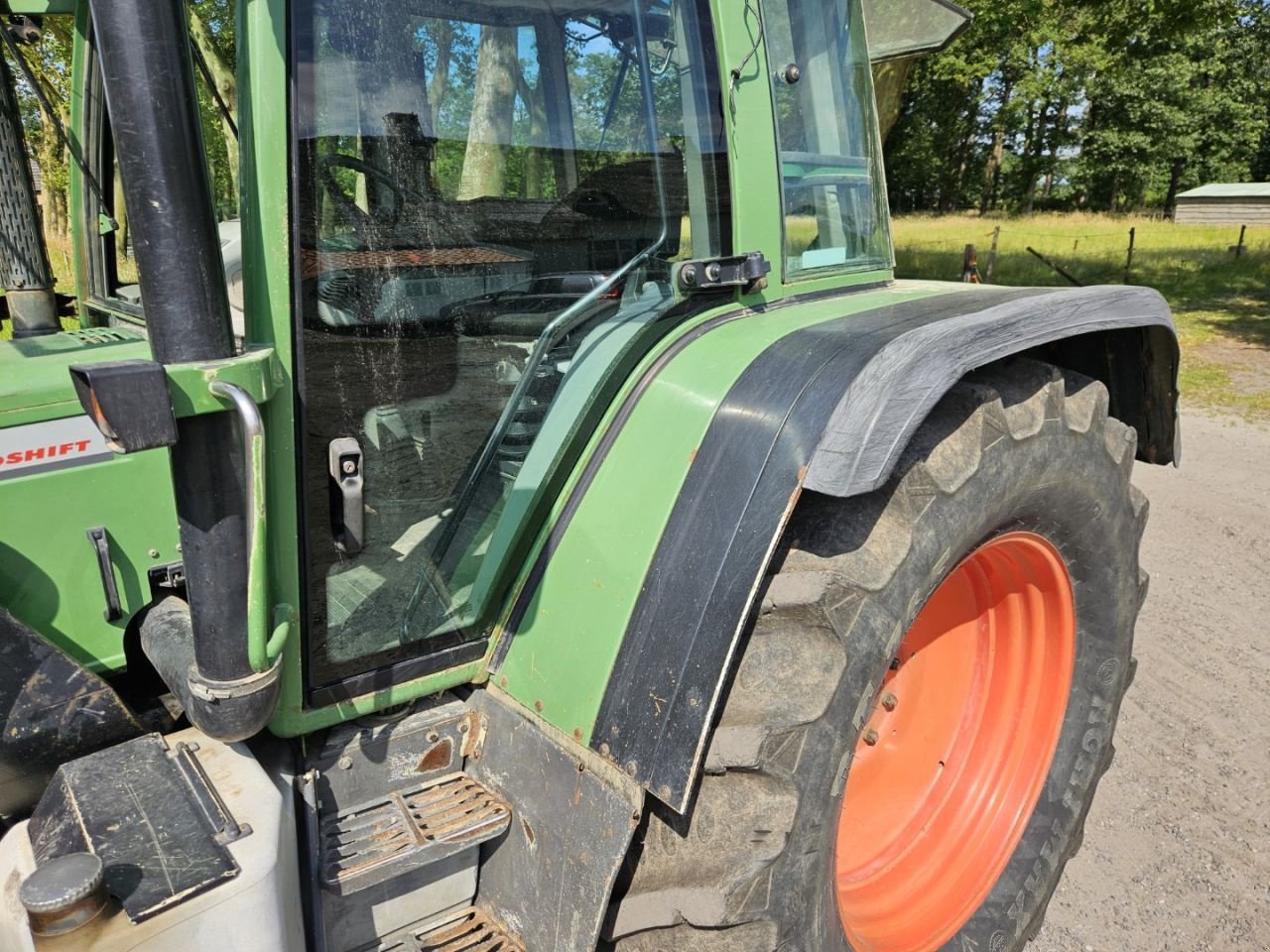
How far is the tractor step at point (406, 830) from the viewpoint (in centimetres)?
150

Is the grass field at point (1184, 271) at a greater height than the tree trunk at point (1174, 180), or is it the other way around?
the tree trunk at point (1174, 180)

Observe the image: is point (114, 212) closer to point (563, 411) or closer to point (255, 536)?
point (563, 411)

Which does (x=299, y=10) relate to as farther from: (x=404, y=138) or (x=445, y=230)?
(x=445, y=230)

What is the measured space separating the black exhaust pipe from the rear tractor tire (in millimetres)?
750

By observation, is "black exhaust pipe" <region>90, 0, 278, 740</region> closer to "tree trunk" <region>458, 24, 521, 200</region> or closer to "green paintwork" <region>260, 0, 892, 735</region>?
"green paintwork" <region>260, 0, 892, 735</region>

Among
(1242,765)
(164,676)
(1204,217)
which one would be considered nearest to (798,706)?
(164,676)

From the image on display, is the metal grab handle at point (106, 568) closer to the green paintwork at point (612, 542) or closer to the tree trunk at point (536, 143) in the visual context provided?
the green paintwork at point (612, 542)

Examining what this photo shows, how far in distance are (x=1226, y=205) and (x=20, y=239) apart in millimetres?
30506

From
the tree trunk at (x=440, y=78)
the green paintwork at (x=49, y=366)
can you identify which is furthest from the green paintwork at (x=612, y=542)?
the green paintwork at (x=49, y=366)

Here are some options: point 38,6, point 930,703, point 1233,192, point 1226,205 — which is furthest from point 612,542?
point 1226,205

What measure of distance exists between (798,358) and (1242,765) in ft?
7.78

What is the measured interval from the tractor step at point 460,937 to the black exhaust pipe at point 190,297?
668mm

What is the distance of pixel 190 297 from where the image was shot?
3.59 ft

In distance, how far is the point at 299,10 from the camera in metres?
1.29
